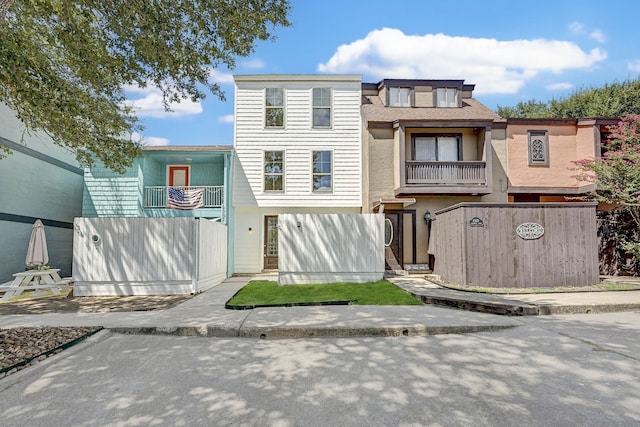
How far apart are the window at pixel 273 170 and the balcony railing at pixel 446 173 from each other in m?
5.11

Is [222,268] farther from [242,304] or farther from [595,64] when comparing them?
[595,64]

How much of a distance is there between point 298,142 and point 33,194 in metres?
9.86

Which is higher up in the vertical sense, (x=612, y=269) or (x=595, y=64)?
(x=595, y=64)

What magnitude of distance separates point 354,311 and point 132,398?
405 cm

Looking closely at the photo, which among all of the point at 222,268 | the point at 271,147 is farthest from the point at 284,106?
the point at 222,268

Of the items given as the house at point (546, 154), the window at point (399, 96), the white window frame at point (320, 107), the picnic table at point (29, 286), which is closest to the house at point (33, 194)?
the picnic table at point (29, 286)

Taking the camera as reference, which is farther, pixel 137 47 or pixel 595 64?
pixel 595 64

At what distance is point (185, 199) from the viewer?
13.6 m

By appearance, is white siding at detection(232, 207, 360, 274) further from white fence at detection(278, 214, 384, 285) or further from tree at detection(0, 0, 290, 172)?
tree at detection(0, 0, 290, 172)

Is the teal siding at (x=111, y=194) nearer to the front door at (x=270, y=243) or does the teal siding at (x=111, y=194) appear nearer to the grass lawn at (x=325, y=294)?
the front door at (x=270, y=243)

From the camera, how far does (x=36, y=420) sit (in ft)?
8.87

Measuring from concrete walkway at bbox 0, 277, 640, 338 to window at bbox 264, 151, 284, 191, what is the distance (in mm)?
7138

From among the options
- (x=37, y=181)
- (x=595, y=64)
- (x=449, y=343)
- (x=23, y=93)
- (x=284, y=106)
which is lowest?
(x=449, y=343)

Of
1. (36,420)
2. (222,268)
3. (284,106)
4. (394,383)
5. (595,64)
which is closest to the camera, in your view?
(36,420)
